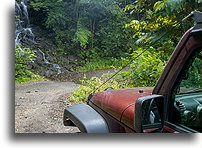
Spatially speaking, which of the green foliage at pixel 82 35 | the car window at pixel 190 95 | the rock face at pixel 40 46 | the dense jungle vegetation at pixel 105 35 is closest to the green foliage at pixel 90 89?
the dense jungle vegetation at pixel 105 35

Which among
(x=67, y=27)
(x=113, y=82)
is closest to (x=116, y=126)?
(x=113, y=82)

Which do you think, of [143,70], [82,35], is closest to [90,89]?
[143,70]

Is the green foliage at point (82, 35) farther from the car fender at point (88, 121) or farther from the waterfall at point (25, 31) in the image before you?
the car fender at point (88, 121)

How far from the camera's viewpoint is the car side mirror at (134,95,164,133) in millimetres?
647

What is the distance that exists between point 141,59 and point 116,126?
2138 millimetres

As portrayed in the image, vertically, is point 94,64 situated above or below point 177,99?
below

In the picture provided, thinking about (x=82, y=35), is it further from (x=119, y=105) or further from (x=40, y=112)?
(x=119, y=105)

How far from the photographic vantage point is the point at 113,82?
3.14m

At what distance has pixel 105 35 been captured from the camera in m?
5.18

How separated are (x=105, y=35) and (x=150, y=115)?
463 centimetres

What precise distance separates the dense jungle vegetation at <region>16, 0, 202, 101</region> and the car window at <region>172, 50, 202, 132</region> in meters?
1.31

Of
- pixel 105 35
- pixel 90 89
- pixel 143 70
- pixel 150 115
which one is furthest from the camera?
pixel 105 35

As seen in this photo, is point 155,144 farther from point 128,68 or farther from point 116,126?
point 128,68

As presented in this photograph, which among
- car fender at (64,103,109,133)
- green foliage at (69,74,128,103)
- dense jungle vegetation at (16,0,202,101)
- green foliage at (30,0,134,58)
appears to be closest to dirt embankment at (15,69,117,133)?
green foliage at (69,74,128,103)
